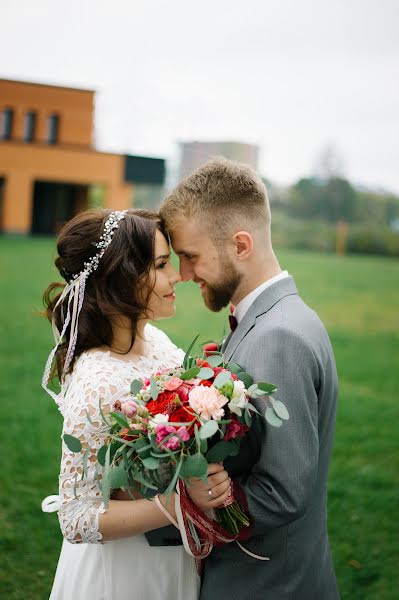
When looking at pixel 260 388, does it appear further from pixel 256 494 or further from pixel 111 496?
pixel 111 496

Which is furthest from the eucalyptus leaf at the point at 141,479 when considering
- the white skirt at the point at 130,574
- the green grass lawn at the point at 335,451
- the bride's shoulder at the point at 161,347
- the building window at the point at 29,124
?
the building window at the point at 29,124

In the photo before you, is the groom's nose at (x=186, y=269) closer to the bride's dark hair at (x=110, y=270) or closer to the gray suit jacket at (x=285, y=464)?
the bride's dark hair at (x=110, y=270)

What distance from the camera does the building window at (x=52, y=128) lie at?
35.5m

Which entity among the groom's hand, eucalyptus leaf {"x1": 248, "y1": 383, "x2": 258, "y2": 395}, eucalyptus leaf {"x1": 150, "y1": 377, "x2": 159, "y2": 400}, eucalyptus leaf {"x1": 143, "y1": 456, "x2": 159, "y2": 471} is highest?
eucalyptus leaf {"x1": 248, "y1": 383, "x2": 258, "y2": 395}

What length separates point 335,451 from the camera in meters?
7.25

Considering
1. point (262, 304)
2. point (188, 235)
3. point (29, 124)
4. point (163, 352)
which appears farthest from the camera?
point (29, 124)

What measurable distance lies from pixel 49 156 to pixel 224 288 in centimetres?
3540

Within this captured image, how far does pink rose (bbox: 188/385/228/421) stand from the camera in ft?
7.35

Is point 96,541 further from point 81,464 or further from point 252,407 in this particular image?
point 252,407

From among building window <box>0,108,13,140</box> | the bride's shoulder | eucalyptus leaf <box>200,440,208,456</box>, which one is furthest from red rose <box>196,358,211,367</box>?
building window <box>0,108,13,140</box>

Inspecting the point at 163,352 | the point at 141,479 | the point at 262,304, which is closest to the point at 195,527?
the point at 141,479

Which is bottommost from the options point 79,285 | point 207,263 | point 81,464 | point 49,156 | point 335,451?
point 335,451

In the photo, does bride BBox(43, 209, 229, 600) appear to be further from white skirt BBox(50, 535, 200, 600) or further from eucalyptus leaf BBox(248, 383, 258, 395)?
eucalyptus leaf BBox(248, 383, 258, 395)

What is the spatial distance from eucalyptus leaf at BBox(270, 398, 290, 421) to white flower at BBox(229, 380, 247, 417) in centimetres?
10
